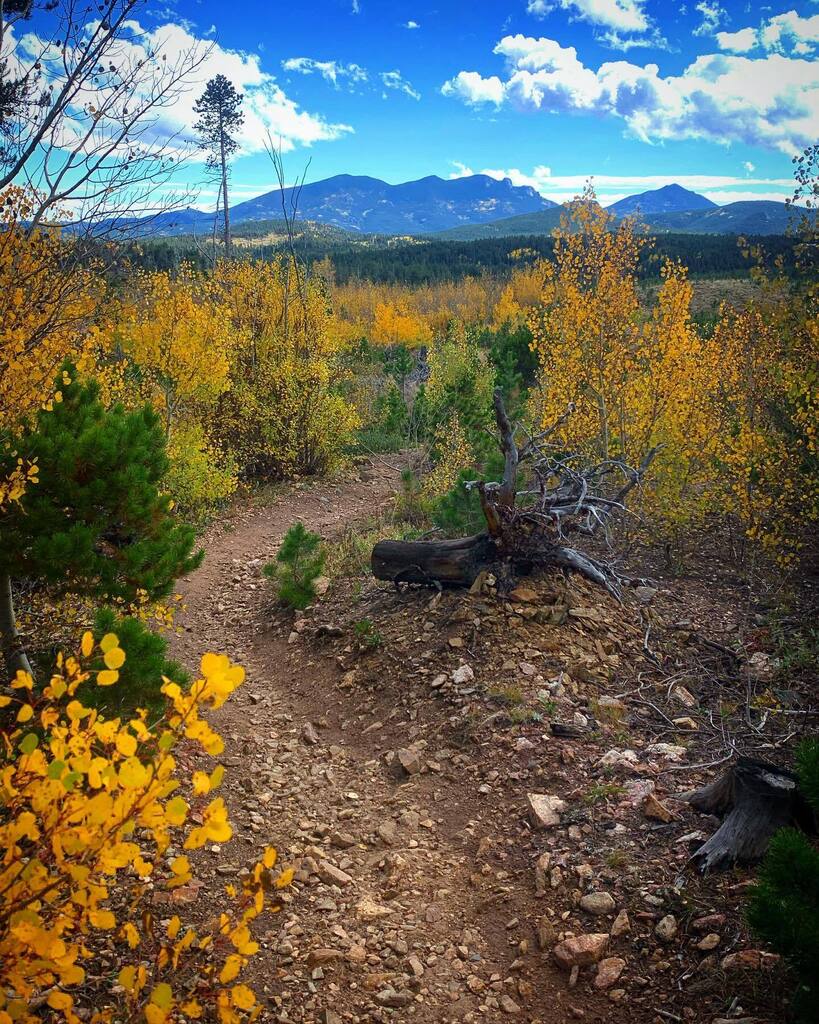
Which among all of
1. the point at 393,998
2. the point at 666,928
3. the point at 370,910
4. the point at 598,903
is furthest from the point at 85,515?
the point at 666,928

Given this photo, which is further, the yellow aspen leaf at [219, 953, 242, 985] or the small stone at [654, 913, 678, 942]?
the small stone at [654, 913, 678, 942]

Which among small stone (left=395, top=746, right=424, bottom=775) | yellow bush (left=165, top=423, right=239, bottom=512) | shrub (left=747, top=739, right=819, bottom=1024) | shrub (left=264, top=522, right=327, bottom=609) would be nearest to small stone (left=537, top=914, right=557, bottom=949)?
shrub (left=747, top=739, right=819, bottom=1024)

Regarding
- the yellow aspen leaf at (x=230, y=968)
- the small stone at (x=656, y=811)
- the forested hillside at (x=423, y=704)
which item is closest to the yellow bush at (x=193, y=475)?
the forested hillside at (x=423, y=704)

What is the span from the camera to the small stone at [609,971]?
9.62ft

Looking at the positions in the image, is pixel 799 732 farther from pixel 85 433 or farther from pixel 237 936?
pixel 85 433

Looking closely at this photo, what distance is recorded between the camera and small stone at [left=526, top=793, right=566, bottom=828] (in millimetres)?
4059

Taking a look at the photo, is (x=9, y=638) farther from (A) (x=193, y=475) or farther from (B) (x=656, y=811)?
(A) (x=193, y=475)

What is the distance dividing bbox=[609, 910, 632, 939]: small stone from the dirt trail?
34 centimetres

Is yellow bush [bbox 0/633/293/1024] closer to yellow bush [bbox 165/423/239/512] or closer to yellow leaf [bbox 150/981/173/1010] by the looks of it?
yellow leaf [bbox 150/981/173/1010]

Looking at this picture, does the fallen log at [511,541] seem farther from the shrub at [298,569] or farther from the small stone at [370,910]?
the small stone at [370,910]

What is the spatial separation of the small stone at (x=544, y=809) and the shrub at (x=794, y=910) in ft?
6.84

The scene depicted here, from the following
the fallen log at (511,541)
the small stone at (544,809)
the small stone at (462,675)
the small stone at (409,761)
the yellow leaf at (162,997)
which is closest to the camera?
the yellow leaf at (162,997)

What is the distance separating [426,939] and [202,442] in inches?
413

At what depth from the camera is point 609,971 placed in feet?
9.73
